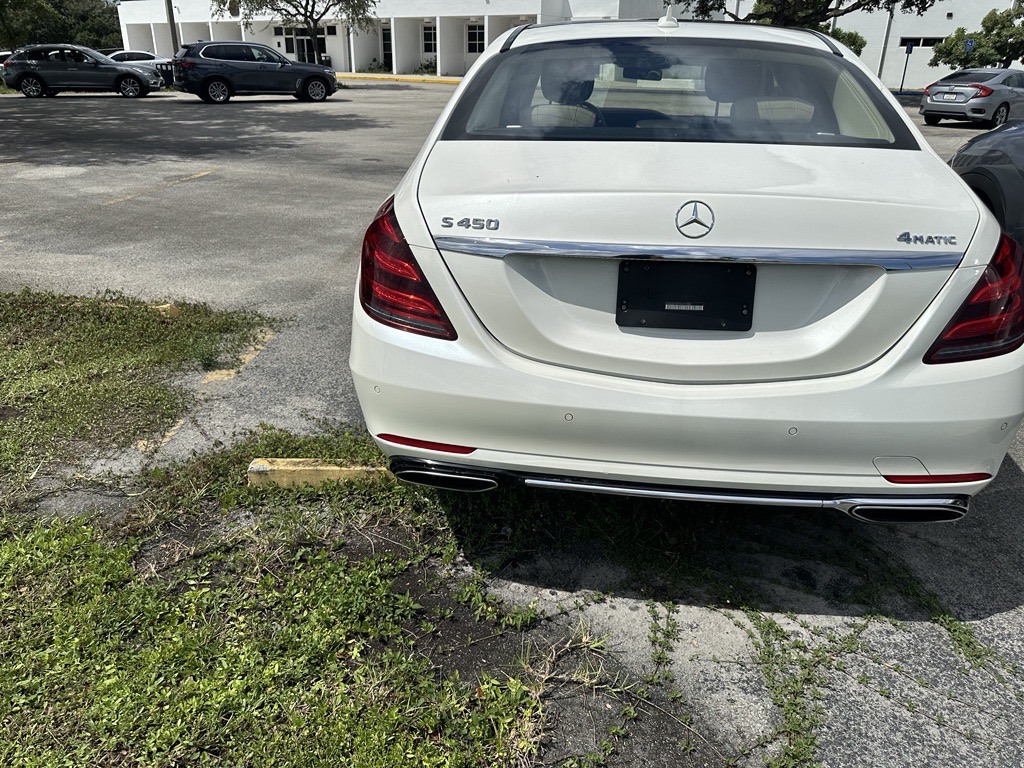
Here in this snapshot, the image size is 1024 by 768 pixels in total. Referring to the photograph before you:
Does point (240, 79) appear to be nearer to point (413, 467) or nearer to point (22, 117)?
point (22, 117)

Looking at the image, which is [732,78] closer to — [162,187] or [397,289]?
[397,289]

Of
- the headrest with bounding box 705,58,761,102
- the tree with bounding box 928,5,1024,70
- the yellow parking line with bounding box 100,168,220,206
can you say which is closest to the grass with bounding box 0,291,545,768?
the headrest with bounding box 705,58,761,102

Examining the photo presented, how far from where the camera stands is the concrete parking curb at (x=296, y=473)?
3162 mm

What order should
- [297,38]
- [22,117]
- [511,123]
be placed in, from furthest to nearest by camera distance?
[297,38], [22,117], [511,123]

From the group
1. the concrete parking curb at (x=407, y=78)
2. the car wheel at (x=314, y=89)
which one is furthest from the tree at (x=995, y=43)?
the car wheel at (x=314, y=89)

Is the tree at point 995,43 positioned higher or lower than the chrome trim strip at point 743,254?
lower

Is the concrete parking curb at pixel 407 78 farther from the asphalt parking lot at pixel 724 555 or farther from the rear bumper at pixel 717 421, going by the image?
the rear bumper at pixel 717 421

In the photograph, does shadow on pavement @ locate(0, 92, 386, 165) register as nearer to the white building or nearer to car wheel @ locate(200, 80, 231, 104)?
car wheel @ locate(200, 80, 231, 104)

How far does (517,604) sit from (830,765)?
39.6 inches

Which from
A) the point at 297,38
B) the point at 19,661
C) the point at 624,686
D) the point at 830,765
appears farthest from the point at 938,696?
the point at 297,38

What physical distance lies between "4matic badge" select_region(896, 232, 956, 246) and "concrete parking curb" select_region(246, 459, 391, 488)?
2080mm

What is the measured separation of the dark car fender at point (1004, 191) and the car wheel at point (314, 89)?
22447 mm

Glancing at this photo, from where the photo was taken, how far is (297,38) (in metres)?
52.0

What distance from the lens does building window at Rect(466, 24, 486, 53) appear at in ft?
152
